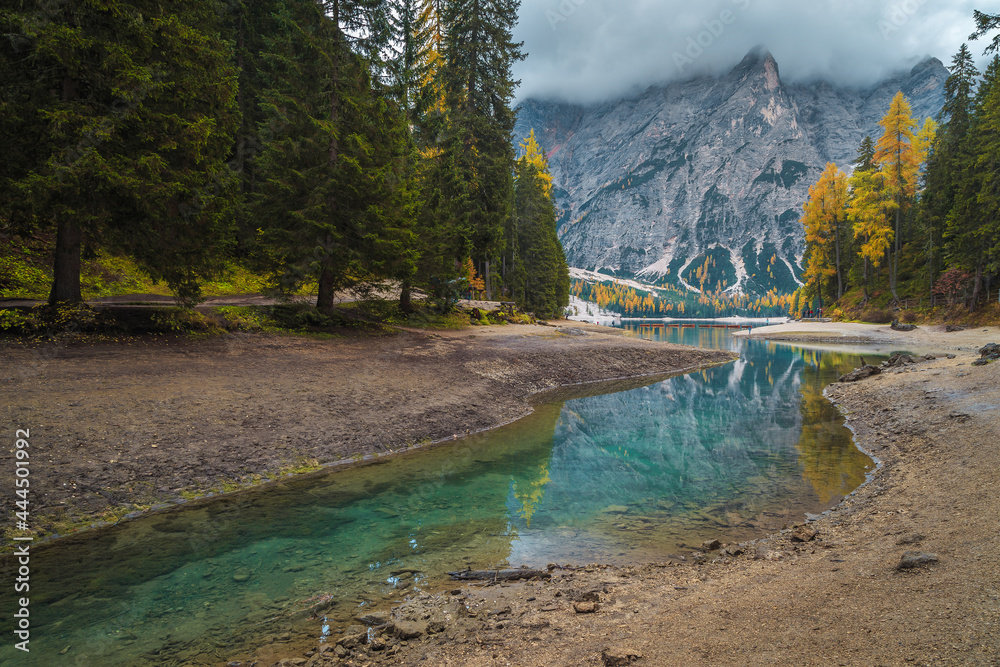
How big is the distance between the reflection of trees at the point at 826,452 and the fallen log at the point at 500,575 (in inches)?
242

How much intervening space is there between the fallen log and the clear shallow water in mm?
299

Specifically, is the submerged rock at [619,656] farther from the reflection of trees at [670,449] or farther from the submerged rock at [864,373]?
the submerged rock at [864,373]

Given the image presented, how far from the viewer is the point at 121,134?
1291 cm

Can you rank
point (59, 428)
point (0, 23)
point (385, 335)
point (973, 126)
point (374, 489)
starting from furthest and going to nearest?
point (973, 126) < point (385, 335) < point (0, 23) < point (374, 489) < point (59, 428)

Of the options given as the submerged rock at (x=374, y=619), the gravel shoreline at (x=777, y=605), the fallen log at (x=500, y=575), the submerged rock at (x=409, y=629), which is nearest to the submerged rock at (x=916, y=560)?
the gravel shoreline at (x=777, y=605)

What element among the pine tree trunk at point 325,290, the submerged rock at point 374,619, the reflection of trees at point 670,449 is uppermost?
the pine tree trunk at point 325,290

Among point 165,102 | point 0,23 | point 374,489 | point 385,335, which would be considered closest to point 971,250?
point 385,335

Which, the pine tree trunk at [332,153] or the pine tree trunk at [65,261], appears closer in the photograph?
the pine tree trunk at [65,261]

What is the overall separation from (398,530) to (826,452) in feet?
36.2

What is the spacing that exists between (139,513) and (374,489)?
157 inches

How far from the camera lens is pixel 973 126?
41719 millimetres

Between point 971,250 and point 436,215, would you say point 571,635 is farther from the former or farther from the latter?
point 971,250

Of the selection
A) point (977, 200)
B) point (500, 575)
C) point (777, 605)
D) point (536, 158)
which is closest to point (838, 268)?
point (977, 200)

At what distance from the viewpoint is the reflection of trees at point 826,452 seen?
9234mm
